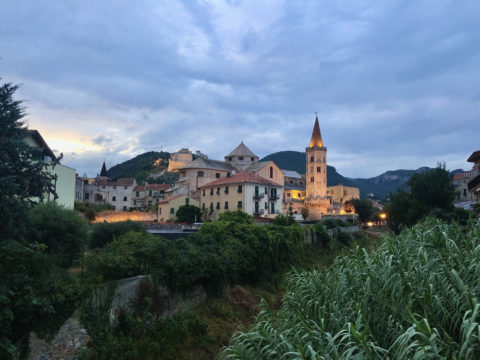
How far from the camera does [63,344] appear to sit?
40.3 ft

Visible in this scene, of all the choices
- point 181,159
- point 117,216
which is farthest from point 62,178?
point 181,159

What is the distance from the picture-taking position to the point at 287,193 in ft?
278

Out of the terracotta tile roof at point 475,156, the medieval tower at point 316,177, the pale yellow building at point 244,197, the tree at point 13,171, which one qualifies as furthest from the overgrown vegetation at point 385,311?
the medieval tower at point 316,177

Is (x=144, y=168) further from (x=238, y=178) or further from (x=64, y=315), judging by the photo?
(x=64, y=315)

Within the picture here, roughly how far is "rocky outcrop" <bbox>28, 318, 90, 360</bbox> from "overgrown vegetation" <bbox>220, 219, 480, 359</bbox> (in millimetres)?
6692

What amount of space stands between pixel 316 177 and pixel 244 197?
136ft

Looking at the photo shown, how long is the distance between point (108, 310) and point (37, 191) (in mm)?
5408

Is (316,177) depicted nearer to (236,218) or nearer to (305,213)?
(305,213)

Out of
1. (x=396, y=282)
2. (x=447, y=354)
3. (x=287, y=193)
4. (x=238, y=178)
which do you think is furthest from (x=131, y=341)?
(x=287, y=193)

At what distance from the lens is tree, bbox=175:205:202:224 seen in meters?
44.7

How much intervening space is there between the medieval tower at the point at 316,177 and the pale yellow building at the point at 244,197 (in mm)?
28734

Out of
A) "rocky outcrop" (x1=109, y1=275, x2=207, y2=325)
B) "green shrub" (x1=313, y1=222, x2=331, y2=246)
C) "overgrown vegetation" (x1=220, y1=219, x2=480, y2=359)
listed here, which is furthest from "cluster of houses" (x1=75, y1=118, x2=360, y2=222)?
"overgrown vegetation" (x1=220, y1=219, x2=480, y2=359)

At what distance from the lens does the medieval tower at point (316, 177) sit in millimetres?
78688

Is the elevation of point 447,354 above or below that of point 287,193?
below
